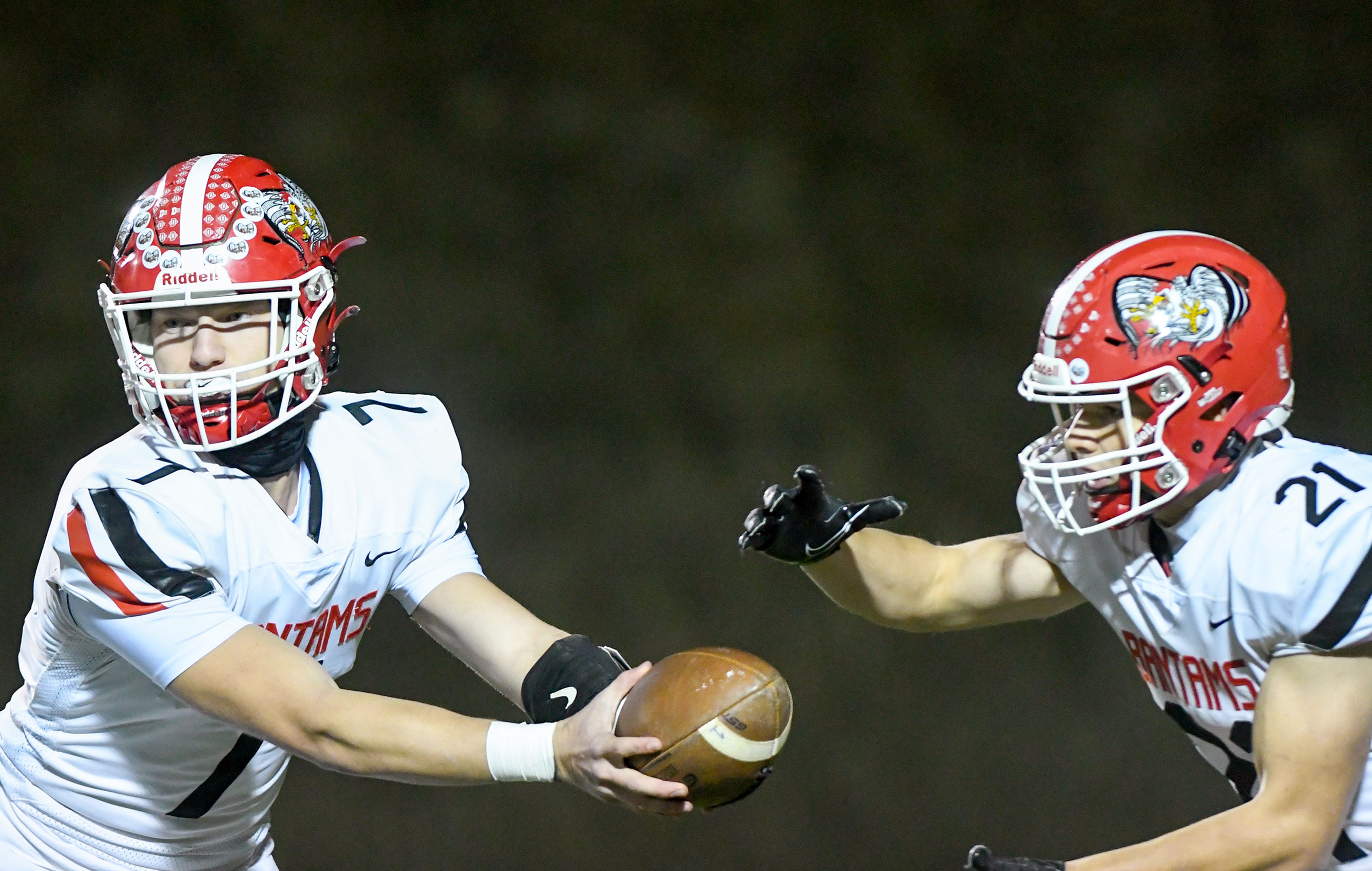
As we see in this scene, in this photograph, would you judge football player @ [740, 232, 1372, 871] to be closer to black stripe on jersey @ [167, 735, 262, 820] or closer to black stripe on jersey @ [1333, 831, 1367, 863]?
black stripe on jersey @ [1333, 831, 1367, 863]

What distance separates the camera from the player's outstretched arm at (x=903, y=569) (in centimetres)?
220

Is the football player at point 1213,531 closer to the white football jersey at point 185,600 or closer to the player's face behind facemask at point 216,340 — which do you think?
the white football jersey at point 185,600

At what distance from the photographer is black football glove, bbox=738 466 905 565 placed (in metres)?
2.15

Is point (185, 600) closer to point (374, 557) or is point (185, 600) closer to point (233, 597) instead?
point (233, 597)

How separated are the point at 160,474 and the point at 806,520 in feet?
3.30

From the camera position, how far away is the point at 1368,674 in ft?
5.66

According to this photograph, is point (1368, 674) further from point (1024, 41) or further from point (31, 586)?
point (31, 586)

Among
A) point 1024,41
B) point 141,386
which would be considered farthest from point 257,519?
point 1024,41

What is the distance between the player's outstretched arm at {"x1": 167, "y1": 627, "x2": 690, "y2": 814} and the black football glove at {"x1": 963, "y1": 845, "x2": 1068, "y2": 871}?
0.41 metres

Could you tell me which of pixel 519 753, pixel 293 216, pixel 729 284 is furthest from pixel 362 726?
pixel 729 284

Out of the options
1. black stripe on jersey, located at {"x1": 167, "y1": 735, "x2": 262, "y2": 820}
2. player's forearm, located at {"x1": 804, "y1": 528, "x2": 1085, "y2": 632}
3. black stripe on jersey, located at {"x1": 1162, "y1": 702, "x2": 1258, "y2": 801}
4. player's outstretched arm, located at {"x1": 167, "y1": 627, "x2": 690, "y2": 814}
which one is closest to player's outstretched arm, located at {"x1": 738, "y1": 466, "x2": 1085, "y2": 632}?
player's forearm, located at {"x1": 804, "y1": 528, "x2": 1085, "y2": 632}

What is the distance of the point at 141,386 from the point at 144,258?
19 cm

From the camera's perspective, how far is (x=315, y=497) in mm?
1965

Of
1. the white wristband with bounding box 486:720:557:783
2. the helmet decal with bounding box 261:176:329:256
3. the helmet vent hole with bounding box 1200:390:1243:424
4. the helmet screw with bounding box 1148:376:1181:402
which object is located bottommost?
the white wristband with bounding box 486:720:557:783
